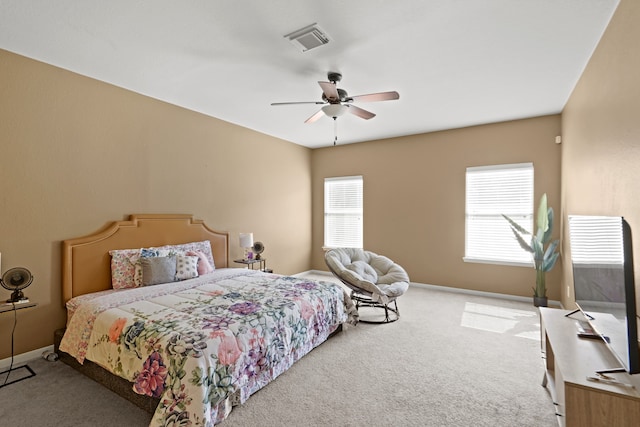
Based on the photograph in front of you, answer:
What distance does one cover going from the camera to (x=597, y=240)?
1.80 metres

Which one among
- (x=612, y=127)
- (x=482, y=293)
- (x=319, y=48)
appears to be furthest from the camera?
(x=482, y=293)

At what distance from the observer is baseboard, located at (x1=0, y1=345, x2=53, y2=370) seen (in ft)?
9.04

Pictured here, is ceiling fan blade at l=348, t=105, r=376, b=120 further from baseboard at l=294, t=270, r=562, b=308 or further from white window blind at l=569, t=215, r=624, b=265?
baseboard at l=294, t=270, r=562, b=308

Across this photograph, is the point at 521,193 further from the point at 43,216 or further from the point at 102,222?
the point at 43,216

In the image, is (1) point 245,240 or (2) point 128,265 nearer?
(2) point 128,265

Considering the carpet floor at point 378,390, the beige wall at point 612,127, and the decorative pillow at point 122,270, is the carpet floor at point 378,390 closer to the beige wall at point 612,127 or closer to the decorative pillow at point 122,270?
the decorative pillow at point 122,270

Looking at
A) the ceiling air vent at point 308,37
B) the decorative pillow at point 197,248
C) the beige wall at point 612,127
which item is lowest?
the decorative pillow at point 197,248

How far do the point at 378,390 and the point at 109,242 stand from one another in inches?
125

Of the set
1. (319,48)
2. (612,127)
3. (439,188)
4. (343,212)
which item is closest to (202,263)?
(319,48)

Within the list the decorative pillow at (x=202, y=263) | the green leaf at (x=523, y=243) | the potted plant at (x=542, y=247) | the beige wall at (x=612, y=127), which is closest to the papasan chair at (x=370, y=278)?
the decorative pillow at (x=202, y=263)

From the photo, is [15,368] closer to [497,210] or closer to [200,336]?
[200,336]

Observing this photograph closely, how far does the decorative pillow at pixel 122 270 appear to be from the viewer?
10.8 feet

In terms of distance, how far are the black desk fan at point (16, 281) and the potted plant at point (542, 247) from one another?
5599 millimetres

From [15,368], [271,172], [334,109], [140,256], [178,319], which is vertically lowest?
[15,368]
